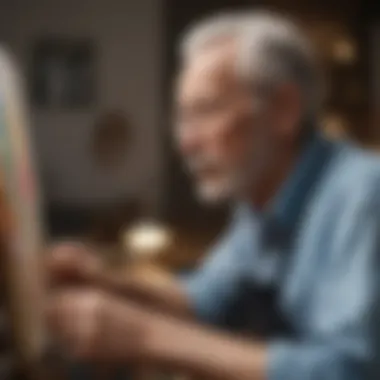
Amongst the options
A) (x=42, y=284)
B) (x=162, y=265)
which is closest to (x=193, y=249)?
(x=162, y=265)

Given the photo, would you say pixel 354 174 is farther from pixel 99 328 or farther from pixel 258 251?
pixel 99 328

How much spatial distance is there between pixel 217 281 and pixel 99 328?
14cm

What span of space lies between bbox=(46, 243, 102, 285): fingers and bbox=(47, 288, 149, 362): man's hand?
19 millimetres

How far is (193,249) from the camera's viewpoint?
102cm

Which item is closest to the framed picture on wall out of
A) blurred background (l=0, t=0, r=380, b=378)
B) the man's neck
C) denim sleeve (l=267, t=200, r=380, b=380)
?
blurred background (l=0, t=0, r=380, b=378)

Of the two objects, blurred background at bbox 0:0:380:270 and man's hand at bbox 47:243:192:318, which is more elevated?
blurred background at bbox 0:0:380:270

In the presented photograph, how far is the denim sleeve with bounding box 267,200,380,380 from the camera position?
0.98 meters

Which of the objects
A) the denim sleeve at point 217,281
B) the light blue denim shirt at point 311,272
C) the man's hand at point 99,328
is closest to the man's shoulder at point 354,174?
the light blue denim shirt at point 311,272

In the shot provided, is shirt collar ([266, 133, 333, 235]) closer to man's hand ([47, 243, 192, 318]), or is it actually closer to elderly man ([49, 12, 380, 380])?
elderly man ([49, 12, 380, 380])

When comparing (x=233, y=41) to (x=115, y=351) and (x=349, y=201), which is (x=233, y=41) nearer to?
(x=349, y=201)

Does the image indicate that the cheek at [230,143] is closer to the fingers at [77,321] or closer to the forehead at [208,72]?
the forehead at [208,72]

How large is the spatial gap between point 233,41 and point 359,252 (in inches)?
10.3

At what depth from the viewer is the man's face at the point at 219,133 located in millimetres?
1024

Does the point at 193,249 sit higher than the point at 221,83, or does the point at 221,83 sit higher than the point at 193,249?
the point at 221,83
